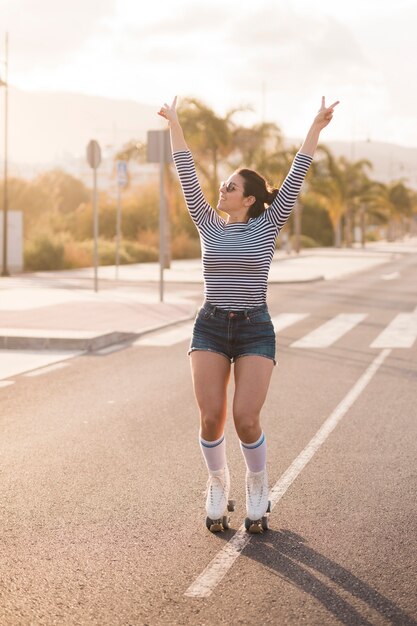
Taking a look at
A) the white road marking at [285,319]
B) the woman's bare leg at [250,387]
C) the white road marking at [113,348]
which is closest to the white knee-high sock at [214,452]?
the woman's bare leg at [250,387]

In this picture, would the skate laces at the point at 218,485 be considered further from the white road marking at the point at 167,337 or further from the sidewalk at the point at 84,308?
the white road marking at the point at 167,337

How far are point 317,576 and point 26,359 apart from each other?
314 inches

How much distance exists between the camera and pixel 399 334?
603 inches

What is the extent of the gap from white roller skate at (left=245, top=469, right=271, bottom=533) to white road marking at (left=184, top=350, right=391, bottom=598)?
0.06 m

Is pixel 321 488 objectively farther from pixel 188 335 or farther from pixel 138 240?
pixel 138 240

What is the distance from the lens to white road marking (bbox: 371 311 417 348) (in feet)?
46.0

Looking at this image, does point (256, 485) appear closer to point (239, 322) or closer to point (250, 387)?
point (250, 387)

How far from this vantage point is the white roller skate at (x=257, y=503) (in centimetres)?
529

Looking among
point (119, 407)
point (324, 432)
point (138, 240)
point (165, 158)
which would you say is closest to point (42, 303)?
point (165, 158)

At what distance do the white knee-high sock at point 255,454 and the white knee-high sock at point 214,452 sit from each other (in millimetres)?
120

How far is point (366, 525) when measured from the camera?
547 cm

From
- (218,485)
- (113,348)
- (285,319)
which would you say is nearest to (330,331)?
(285,319)

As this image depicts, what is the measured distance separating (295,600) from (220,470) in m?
1.23

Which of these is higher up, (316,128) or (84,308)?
(316,128)
